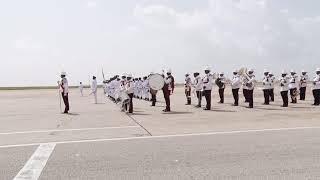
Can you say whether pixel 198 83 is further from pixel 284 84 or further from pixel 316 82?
pixel 316 82

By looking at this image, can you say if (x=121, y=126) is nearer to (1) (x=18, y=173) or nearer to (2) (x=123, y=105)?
(2) (x=123, y=105)

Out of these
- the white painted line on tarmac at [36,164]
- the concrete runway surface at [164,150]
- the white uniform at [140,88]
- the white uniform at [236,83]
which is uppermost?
the white uniform at [236,83]

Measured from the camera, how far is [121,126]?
1672 centimetres

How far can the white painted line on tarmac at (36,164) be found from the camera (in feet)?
27.6

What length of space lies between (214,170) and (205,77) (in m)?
14.9

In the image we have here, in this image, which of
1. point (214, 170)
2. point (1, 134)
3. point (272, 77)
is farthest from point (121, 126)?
point (272, 77)

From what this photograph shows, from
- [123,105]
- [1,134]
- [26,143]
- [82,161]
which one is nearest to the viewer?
[82,161]

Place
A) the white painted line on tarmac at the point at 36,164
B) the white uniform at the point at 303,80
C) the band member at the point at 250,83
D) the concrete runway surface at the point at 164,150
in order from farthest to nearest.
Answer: the white uniform at the point at 303,80
the band member at the point at 250,83
the concrete runway surface at the point at 164,150
the white painted line on tarmac at the point at 36,164

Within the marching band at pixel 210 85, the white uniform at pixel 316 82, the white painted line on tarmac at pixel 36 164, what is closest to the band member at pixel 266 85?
the marching band at pixel 210 85

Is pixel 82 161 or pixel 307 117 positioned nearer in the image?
pixel 82 161

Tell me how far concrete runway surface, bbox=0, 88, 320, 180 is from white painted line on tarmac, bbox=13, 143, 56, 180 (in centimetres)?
2

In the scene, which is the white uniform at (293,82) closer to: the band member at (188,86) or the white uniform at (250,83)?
the white uniform at (250,83)

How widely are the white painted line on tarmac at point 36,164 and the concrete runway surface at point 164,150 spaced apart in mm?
17

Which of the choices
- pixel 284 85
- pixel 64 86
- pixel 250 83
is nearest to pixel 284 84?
pixel 284 85
